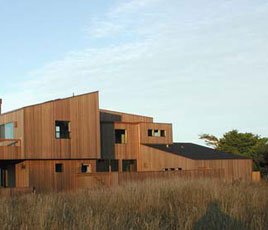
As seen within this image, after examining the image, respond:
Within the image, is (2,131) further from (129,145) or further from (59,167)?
(129,145)

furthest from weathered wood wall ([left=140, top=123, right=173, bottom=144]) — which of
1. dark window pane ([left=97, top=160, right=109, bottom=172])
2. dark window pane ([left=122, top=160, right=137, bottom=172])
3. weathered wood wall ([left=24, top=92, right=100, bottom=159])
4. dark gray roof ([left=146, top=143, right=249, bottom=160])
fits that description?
weathered wood wall ([left=24, top=92, right=100, bottom=159])

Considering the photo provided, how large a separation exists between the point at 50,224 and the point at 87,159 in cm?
2684

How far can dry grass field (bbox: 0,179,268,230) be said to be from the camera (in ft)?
32.1

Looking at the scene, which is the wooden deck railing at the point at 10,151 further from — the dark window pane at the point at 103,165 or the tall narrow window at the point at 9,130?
the dark window pane at the point at 103,165

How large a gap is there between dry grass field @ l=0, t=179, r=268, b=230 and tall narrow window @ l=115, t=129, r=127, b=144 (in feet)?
78.0

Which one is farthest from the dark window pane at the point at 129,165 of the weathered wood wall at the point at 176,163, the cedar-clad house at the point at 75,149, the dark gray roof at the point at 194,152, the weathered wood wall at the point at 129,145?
the dark gray roof at the point at 194,152

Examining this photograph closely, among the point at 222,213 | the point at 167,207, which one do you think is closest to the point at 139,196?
the point at 167,207

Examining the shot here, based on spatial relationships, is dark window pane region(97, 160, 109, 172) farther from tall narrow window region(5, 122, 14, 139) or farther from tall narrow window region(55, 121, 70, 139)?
tall narrow window region(5, 122, 14, 139)

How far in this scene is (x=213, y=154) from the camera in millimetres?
42469

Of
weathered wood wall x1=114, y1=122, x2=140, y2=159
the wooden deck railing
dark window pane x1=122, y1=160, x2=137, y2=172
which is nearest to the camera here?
the wooden deck railing

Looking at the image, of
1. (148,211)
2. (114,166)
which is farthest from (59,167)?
(148,211)

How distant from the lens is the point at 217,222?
35.1ft

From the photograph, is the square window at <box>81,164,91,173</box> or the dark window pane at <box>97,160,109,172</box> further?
the dark window pane at <box>97,160,109,172</box>

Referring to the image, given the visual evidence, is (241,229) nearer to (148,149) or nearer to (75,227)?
(75,227)
